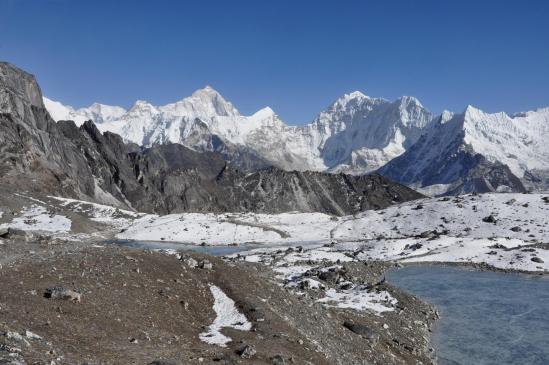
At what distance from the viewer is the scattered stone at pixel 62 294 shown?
29.0 metres

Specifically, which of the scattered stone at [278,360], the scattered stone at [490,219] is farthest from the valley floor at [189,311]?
the scattered stone at [490,219]

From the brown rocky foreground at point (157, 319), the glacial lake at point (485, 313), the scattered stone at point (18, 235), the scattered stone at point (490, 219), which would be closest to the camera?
the brown rocky foreground at point (157, 319)

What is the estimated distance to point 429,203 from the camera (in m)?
155

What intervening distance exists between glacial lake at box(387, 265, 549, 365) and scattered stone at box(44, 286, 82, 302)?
85.7ft

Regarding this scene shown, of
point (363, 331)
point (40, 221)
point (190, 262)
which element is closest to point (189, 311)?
point (190, 262)

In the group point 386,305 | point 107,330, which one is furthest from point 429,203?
point 107,330

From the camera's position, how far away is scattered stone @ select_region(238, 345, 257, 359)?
27.0m

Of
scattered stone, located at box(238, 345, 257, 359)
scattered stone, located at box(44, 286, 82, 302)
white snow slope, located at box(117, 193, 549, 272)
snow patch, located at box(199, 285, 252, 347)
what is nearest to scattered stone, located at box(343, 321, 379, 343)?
snow patch, located at box(199, 285, 252, 347)

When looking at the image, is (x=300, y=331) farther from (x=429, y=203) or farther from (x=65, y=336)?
(x=429, y=203)

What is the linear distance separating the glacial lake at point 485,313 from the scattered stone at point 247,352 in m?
18.5

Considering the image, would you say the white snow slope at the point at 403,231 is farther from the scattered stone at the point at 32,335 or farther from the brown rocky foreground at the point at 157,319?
the scattered stone at the point at 32,335

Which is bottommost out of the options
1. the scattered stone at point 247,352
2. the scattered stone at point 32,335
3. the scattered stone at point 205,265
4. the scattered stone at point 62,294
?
the scattered stone at point 247,352

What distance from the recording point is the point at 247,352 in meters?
27.2

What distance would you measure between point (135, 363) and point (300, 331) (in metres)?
14.0
